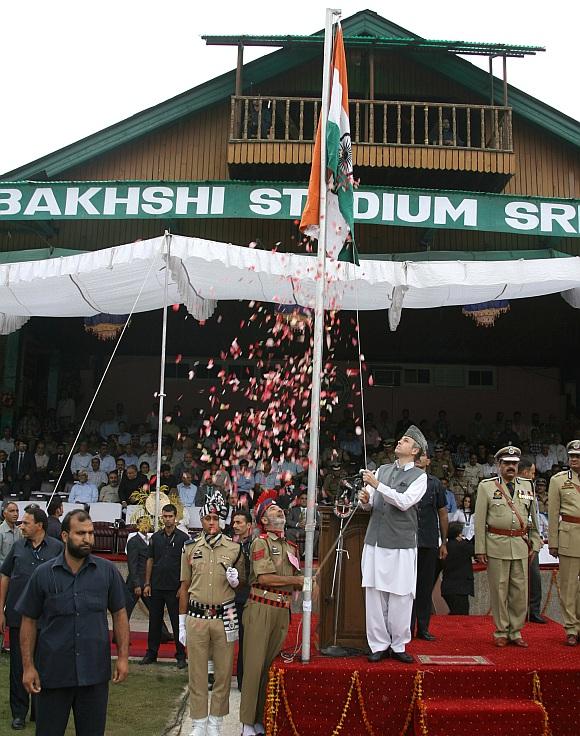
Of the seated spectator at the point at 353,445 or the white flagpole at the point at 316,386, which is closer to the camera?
the white flagpole at the point at 316,386

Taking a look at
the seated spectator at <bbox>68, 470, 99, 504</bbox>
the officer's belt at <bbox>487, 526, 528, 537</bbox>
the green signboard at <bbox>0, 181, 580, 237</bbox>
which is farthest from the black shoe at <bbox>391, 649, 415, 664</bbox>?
the seated spectator at <bbox>68, 470, 99, 504</bbox>

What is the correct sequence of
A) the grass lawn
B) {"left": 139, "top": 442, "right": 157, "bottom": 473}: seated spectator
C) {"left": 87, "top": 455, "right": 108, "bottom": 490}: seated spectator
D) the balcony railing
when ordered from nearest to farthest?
the grass lawn → {"left": 87, "top": 455, "right": 108, "bottom": 490}: seated spectator → the balcony railing → {"left": 139, "top": 442, "right": 157, "bottom": 473}: seated spectator

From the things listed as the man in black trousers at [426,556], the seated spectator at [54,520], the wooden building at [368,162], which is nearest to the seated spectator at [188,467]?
the wooden building at [368,162]

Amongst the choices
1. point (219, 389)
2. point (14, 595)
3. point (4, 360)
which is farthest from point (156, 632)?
point (219, 389)

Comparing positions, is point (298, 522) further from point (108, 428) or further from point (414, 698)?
point (108, 428)

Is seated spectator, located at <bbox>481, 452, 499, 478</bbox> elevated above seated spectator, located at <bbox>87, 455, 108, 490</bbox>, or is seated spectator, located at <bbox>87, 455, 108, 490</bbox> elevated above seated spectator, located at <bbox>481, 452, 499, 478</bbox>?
seated spectator, located at <bbox>481, 452, 499, 478</bbox>

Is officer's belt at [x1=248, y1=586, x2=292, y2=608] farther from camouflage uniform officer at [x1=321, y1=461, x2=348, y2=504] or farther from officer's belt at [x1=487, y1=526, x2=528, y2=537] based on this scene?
camouflage uniform officer at [x1=321, y1=461, x2=348, y2=504]

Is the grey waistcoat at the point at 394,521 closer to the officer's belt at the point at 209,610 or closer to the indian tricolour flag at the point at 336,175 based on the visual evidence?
the officer's belt at the point at 209,610

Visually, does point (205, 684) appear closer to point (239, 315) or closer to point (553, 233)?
point (553, 233)

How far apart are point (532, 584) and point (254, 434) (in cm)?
815

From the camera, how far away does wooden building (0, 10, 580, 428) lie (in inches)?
551

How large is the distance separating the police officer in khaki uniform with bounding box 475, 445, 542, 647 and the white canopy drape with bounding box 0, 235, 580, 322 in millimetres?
3931

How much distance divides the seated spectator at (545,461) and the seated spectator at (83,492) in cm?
856

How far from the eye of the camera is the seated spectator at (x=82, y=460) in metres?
14.4
